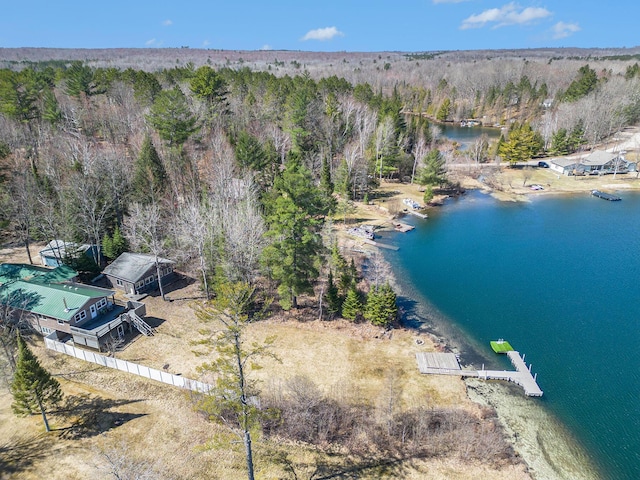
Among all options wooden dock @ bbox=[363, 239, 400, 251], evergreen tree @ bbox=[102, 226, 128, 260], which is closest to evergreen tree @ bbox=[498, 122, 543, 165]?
wooden dock @ bbox=[363, 239, 400, 251]

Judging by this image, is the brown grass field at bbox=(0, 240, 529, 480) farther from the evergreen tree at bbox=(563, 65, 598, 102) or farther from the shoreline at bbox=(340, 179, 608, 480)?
the evergreen tree at bbox=(563, 65, 598, 102)

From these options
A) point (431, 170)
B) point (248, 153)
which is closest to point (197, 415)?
point (248, 153)

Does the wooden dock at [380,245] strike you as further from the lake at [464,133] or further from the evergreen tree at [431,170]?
the lake at [464,133]

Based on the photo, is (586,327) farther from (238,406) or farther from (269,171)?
(269,171)

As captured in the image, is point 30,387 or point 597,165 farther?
point 597,165

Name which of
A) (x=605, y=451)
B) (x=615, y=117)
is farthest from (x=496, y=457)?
(x=615, y=117)

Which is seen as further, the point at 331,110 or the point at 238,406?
the point at 331,110

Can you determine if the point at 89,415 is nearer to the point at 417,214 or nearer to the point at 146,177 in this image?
the point at 146,177
